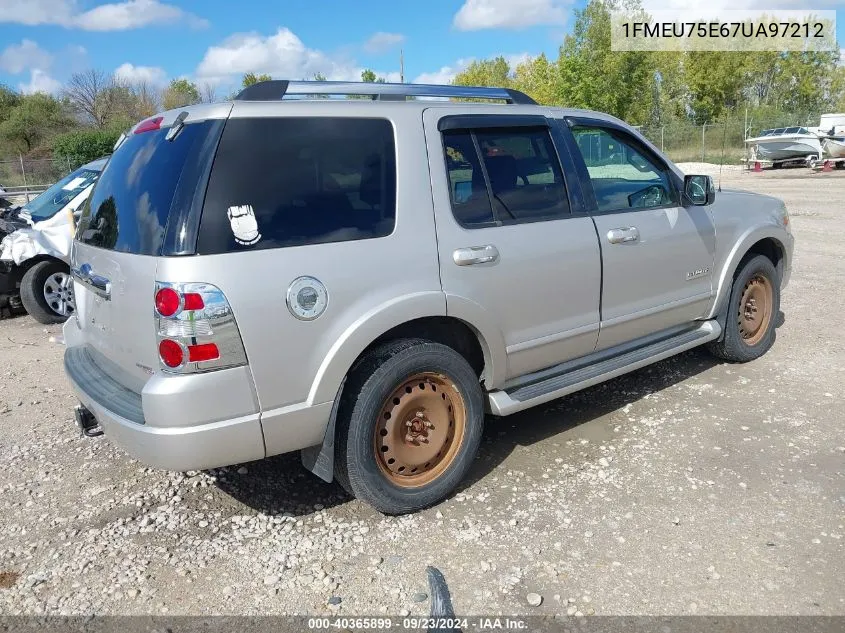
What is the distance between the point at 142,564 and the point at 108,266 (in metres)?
1.40

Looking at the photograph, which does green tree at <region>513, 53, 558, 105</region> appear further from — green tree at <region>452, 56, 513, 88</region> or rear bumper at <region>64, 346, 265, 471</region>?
rear bumper at <region>64, 346, 265, 471</region>

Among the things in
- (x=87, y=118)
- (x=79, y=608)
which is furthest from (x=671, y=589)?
(x=87, y=118)

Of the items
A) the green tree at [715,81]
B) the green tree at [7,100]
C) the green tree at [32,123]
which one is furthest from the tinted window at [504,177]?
the green tree at [7,100]

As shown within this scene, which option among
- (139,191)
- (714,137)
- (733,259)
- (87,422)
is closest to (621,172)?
(733,259)

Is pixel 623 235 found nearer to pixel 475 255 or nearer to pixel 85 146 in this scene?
pixel 475 255

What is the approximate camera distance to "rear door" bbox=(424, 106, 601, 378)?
3.48 m

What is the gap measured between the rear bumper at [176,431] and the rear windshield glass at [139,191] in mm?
627

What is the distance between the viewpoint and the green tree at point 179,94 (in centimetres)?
5928

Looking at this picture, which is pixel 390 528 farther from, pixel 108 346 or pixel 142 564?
pixel 108 346

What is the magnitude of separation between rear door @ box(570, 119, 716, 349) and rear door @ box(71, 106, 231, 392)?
2.32 metres

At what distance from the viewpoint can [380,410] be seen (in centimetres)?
329

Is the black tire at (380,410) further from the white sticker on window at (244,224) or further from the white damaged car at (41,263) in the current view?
the white damaged car at (41,263)

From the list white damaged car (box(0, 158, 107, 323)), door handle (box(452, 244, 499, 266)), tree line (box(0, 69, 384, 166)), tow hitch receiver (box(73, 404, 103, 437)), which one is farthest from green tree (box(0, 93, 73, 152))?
door handle (box(452, 244, 499, 266))

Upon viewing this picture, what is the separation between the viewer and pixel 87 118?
5456 cm
